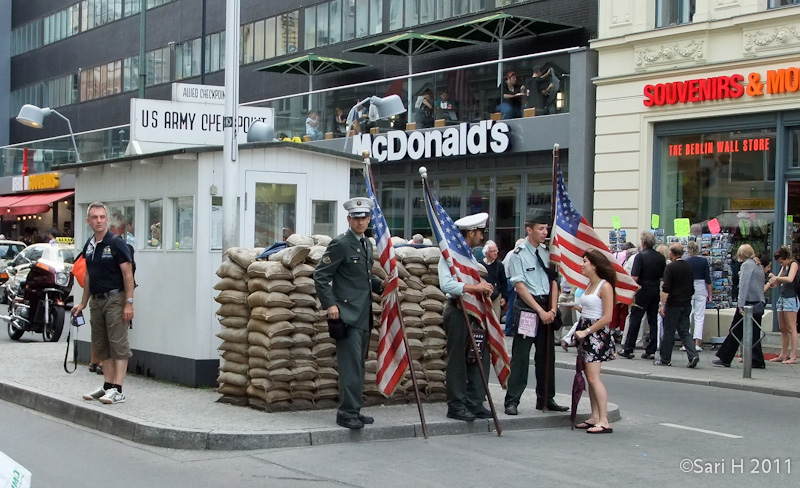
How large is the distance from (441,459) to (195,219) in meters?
4.53

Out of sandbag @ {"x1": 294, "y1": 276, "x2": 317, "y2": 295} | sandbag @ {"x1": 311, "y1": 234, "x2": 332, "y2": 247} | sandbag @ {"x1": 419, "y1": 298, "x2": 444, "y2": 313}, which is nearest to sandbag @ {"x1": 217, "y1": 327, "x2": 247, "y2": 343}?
sandbag @ {"x1": 294, "y1": 276, "x2": 317, "y2": 295}

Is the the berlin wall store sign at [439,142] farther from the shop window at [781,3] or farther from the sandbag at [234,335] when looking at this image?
the sandbag at [234,335]

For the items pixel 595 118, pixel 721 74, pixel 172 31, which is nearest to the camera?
pixel 721 74

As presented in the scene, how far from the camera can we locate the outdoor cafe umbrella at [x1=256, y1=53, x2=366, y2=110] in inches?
1304

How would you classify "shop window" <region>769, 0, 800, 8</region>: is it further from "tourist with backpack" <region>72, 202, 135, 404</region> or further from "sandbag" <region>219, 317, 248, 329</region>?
"tourist with backpack" <region>72, 202, 135, 404</region>

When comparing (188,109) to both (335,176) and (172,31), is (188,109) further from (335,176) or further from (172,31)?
(172,31)

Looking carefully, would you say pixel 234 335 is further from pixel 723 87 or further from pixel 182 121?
pixel 723 87

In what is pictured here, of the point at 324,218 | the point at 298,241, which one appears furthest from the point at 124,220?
the point at 298,241

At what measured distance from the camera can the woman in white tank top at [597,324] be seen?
9633 millimetres

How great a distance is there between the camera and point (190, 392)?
36.1 ft

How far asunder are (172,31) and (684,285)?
3415 cm

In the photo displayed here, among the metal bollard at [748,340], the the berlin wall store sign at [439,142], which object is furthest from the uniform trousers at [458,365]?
the the berlin wall store sign at [439,142]

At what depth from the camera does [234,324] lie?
404 inches

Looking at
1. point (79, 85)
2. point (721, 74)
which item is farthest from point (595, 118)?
point (79, 85)
